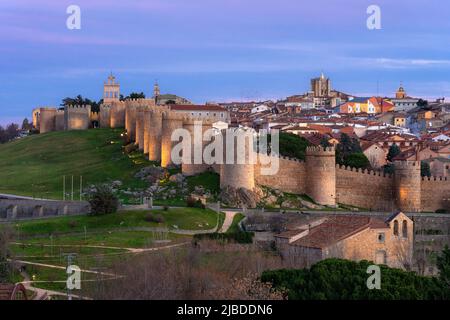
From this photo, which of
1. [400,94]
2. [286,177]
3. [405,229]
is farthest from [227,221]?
[400,94]

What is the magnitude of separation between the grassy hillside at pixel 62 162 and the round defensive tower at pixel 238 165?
7.24 meters

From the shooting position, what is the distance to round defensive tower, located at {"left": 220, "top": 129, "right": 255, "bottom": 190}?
5809cm

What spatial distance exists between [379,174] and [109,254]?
2348cm

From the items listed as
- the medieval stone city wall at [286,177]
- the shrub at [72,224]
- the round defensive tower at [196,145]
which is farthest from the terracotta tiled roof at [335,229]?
the round defensive tower at [196,145]

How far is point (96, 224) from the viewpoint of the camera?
51.1m

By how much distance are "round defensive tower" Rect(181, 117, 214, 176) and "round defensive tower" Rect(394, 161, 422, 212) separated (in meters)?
11.7

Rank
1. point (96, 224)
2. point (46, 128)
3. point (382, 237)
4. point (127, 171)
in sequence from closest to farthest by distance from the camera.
A: point (382, 237) → point (96, 224) → point (127, 171) → point (46, 128)

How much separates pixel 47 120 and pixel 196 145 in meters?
39.9

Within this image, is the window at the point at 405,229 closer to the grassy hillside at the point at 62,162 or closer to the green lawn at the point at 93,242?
the green lawn at the point at 93,242

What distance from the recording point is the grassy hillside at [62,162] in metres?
67.9

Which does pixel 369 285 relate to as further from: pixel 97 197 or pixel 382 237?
pixel 97 197

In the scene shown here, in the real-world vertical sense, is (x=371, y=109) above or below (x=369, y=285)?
above
